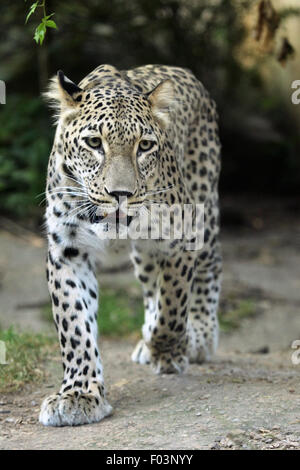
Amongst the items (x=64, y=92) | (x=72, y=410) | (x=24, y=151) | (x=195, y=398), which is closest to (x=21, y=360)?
(x=72, y=410)

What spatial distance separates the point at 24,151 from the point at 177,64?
3.42 metres

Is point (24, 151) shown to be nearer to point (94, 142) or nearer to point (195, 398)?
point (94, 142)

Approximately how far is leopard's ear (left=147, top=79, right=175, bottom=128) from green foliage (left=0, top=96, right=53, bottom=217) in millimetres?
6492

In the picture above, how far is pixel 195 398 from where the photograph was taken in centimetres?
627

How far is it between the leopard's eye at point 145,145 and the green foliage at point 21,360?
7.22 ft

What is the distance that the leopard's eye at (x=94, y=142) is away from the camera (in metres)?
5.91

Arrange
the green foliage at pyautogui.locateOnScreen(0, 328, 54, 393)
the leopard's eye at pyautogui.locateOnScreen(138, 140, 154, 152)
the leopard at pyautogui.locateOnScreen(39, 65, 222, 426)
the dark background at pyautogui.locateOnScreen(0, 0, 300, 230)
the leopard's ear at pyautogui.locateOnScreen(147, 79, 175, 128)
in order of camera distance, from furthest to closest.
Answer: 1. the dark background at pyautogui.locateOnScreen(0, 0, 300, 230)
2. the green foliage at pyautogui.locateOnScreen(0, 328, 54, 393)
3. the leopard's ear at pyautogui.locateOnScreen(147, 79, 175, 128)
4. the leopard's eye at pyautogui.locateOnScreen(138, 140, 154, 152)
5. the leopard at pyautogui.locateOnScreen(39, 65, 222, 426)

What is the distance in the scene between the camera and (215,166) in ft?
26.1

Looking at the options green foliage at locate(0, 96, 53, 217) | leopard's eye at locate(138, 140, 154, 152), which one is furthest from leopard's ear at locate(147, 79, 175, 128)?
green foliage at locate(0, 96, 53, 217)

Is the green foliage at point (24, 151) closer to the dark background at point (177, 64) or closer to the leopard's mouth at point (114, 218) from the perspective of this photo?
the dark background at point (177, 64)

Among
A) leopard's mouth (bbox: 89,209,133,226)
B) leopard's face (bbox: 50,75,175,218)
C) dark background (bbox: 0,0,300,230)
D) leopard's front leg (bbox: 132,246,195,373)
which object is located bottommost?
leopard's front leg (bbox: 132,246,195,373)

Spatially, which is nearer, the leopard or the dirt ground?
the dirt ground

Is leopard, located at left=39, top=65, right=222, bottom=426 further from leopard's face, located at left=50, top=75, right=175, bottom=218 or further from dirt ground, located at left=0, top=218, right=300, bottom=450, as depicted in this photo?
dirt ground, located at left=0, top=218, right=300, bottom=450

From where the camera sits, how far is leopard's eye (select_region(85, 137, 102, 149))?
5.91 metres
